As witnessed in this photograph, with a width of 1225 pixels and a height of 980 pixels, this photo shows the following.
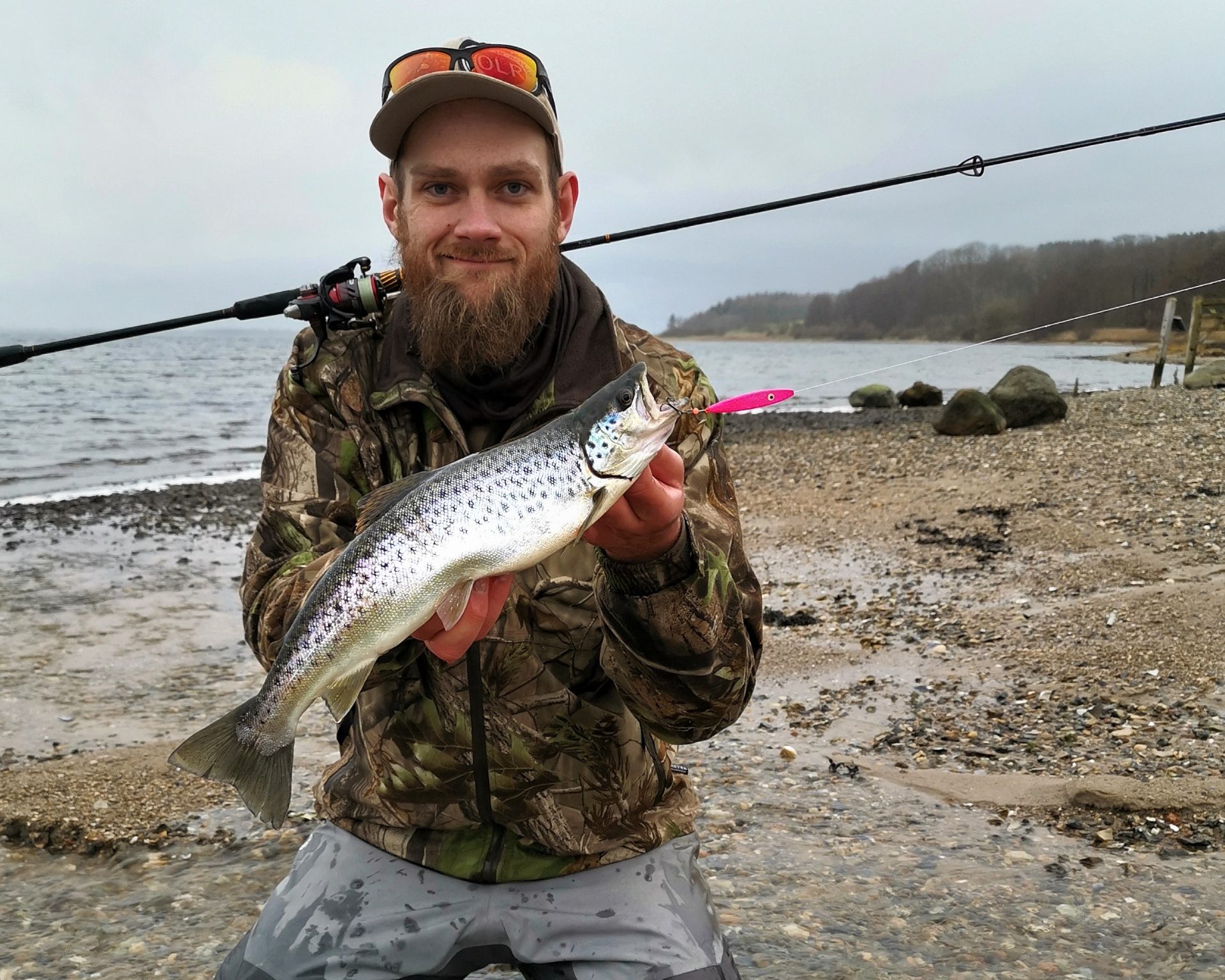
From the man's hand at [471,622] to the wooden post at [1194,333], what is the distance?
2433 centimetres

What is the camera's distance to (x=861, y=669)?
741 cm

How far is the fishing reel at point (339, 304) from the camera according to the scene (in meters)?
3.54

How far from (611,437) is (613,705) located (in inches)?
43.0

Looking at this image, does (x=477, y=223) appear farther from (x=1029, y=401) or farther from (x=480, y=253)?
(x=1029, y=401)

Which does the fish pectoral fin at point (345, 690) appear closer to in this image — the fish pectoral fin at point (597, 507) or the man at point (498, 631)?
the man at point (498, 631)

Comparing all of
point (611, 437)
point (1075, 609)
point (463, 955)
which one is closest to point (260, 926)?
point (463, 955)

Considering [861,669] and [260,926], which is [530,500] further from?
[861,669]

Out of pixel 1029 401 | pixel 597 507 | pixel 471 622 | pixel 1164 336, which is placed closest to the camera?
pixel 597 507

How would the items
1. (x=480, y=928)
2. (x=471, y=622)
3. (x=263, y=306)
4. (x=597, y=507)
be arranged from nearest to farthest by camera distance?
1. (x=597, y=507)
2. (x=471, y=622)
3. (x=480, y=928)
4. (x=263, y=306)

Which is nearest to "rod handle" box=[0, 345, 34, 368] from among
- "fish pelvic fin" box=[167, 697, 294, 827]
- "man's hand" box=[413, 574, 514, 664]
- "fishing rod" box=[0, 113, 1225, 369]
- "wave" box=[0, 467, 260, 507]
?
"fishing rod" box=[0, 113, 1225, 369]

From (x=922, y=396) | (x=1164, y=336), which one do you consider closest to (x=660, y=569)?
(x=1164, y=336)

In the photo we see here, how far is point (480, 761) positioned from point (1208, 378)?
23.0 metres

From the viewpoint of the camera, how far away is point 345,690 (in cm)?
275

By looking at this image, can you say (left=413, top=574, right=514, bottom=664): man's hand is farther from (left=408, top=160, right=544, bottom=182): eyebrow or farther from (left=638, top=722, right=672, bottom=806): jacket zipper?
(left=408, top=160, right=544, bottom=182): eyebrow
